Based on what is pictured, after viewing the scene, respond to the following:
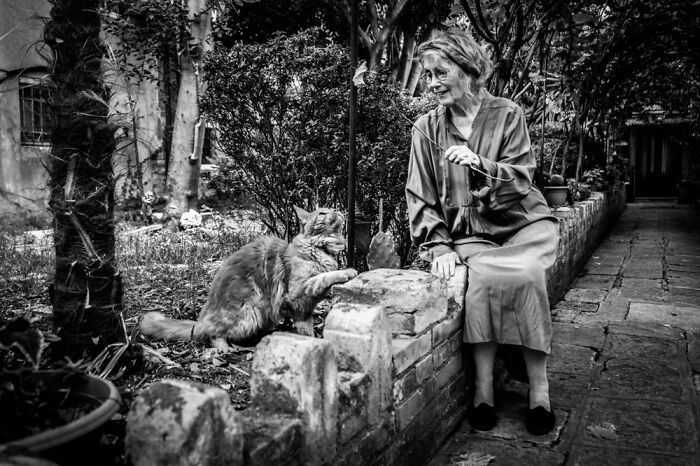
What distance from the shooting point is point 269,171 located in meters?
5.70

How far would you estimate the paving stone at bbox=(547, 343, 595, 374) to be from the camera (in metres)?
3.65

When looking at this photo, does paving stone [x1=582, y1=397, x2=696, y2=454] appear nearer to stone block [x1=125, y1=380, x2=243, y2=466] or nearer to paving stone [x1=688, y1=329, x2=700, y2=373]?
paving stone [x1=688, y1=329, x2=700, y2=373]

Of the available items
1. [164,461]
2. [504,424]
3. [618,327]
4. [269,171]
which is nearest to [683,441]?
[504,424]

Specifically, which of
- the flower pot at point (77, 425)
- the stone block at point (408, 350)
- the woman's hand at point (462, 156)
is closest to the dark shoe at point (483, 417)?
the stone block at point (408, 350)

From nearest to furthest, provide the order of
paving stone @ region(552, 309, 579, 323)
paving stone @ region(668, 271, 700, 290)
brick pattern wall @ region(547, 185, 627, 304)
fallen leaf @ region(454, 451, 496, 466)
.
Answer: fallen leaf @ region(454, 451, 496, 466)
paving stone @ region(552, 309, 579, 323)
brick pattern wall @ region(547, 185, 627, 304)
paving stone @ region(668, 271, 700, 290)

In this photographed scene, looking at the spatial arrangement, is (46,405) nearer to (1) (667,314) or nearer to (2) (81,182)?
(2) (81,182)

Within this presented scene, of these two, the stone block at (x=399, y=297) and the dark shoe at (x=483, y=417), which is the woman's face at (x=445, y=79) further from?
the dark shoe at (x=483, y=417)

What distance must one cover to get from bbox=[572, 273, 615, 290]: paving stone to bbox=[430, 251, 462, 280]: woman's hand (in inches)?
148

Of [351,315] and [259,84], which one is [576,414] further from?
[259,84]

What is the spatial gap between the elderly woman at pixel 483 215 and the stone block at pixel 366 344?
2.91 feet

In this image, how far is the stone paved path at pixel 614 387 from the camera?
2.58 meters

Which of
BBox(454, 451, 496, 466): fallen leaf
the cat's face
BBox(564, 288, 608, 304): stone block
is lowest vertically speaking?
BBox(454, 451, 496, 466): fallen leaf

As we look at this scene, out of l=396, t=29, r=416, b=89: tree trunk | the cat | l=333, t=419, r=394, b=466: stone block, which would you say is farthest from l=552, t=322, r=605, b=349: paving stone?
l=396, t=29, r=416, b=89: tree trunk

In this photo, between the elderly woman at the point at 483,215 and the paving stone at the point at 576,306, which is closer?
the elderly woman at the point at 483,215
